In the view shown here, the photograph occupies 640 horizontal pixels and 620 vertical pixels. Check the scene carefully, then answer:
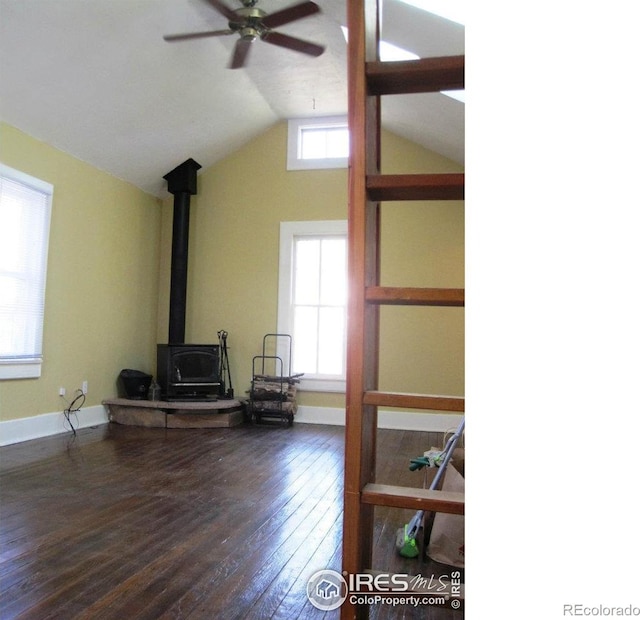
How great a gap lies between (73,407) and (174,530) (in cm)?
327

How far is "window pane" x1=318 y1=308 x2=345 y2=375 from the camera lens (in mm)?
6074

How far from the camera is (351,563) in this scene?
1.12 meters

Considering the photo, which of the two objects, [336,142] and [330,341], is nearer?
[330,341]

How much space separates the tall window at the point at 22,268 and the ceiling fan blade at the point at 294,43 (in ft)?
Answer: 8.44

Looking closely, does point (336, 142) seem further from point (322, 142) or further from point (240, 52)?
point (240, 52)

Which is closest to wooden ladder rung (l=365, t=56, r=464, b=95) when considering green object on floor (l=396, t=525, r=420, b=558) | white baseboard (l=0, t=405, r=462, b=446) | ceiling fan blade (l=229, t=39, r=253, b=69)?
green object on floor (l=396, t=525, r=420, b=558)

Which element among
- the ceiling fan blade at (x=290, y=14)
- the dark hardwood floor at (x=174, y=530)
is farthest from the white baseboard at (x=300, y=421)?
the ceiling fan blade at (x=290, y=14)

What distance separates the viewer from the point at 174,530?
7.58 feet

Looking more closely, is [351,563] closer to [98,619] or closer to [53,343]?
[98,619]

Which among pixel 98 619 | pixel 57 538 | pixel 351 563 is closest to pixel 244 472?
pixel 57 538

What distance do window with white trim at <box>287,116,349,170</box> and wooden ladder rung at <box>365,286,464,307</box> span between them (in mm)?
5363

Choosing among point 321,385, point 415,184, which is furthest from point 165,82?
point 415,184

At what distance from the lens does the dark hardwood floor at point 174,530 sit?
1.65m
